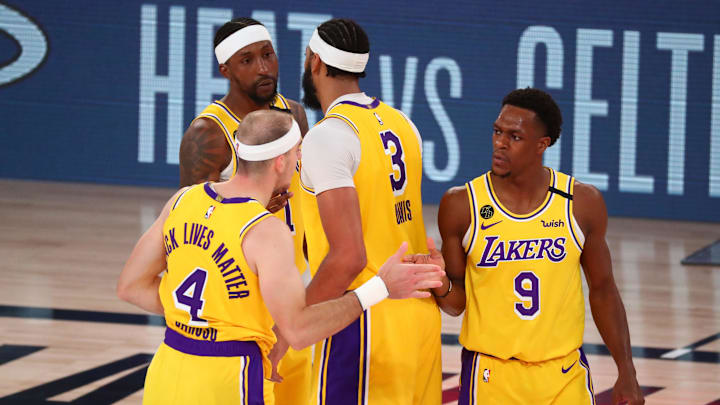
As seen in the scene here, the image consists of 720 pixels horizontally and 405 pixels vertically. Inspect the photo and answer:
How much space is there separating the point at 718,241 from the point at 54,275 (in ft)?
20.0

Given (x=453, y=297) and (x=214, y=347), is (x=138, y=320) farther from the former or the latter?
(x=214, y=347)

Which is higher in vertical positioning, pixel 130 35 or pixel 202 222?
pixel 130 35

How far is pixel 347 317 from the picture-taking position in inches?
112

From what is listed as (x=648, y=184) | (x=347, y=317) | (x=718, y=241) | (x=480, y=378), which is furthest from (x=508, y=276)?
(x=648, y=184)

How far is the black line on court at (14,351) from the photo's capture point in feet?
17.9

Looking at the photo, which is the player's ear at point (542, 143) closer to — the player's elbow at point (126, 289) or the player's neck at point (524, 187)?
the player's neck at point (524, 187)

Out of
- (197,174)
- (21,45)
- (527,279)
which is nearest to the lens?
(527,279)

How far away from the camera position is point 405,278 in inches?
114

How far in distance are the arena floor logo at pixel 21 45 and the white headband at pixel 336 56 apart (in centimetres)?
843

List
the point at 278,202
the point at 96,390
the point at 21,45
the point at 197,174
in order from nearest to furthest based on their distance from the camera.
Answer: the point at 278,202, the point at 197,174, the point at 96,390, the point at 21,45

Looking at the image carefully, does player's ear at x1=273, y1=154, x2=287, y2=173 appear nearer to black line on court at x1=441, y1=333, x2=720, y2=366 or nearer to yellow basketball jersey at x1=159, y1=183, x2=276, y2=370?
yellow basketball jersey at x1=159, y1=183, x2=276, y2=370

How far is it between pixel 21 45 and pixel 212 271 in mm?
9072

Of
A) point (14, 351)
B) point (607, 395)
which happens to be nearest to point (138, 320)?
point (14, 351)

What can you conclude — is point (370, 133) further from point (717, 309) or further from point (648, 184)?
point (648, 184)
